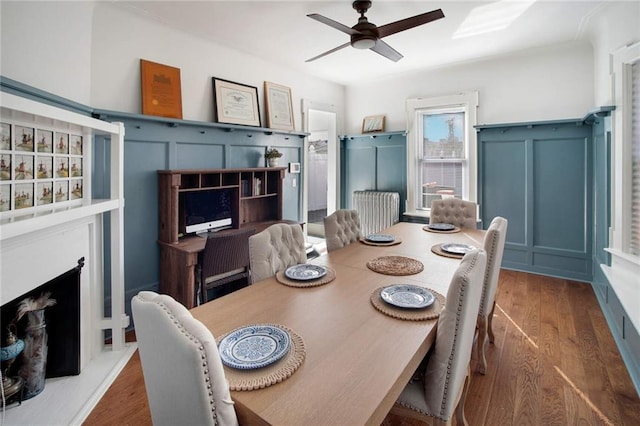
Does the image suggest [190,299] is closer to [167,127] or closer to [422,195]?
[167,127]

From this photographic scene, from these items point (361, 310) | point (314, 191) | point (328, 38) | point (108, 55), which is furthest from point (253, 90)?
point (361, 310)

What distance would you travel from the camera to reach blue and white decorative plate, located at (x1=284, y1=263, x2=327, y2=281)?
188 cm

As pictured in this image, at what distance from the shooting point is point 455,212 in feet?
11.8

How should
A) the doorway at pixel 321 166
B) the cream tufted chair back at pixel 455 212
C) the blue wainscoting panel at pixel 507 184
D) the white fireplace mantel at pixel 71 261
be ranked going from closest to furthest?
the white fireplace mantel at pixel 71 261 < the cream tufted chair back at pixel 455 212 < the blue wainscoting panel at pixel 507 184 < the doorway at pixel 321 166

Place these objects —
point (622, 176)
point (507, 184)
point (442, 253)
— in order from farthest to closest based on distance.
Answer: point (507, 184), point (622, 176), point (442, 253)

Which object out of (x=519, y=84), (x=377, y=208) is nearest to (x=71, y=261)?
(x=377, y=208)

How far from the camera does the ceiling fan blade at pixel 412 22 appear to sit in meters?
2.27

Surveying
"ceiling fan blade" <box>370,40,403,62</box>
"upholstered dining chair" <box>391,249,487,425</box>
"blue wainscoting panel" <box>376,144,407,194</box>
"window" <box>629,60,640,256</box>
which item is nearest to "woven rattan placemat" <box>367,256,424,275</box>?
"upholstered dining chair" <box>391,249,487,425</box>

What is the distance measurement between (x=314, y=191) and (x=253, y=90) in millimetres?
2584

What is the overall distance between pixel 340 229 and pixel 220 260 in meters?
1.06

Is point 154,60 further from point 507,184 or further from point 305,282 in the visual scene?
point 507,184

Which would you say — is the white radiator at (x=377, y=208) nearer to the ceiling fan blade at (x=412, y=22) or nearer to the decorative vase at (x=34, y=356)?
the ceiling fan blade at (x=412, y=22)

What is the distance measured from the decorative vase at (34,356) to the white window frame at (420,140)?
449 cm

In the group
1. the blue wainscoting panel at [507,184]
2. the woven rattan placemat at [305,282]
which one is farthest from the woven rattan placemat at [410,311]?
the blue wainscoting panel at [507,184]
